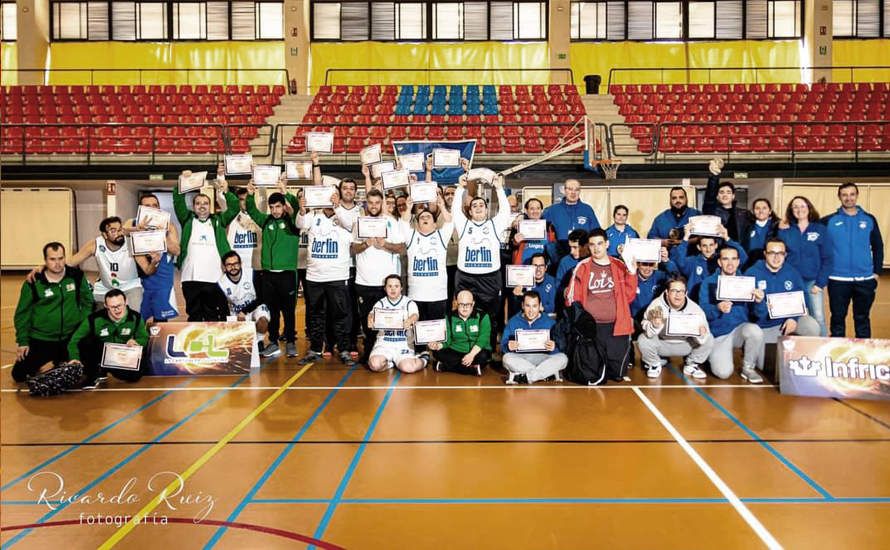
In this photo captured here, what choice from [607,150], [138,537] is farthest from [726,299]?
[607,150]

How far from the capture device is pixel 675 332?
684 centimetres

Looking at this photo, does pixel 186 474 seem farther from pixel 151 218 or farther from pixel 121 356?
pixel 151 218

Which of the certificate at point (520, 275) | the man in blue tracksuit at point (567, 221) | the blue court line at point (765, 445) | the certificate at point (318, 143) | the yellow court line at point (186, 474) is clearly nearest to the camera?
the yellow court line at point (186, 474)

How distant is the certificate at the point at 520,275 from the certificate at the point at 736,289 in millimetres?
1890

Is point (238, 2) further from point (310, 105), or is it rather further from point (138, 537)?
point (138, 537)

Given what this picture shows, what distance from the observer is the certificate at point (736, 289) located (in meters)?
6.89

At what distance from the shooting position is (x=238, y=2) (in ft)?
73.7

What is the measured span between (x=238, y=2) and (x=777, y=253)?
20340 millimetres

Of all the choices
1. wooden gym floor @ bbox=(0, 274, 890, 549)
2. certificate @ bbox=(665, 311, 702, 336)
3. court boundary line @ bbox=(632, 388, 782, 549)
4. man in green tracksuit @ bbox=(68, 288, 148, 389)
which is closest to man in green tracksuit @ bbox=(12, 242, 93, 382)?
man in green tracksuit @ bbox=(68, 288, 148, 389)

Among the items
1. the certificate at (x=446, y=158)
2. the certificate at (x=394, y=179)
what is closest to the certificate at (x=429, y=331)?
the certificate at (x=394, y=179)

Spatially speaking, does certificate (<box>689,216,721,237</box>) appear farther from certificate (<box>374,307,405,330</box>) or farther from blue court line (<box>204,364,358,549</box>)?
blue court line (<box>204,364,358,549</box>)

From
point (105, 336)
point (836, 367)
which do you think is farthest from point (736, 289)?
point (105, 336)

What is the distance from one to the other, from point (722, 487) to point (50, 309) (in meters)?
6.27

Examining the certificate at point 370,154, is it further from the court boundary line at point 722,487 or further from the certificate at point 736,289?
the court boundary line at point 722,487
